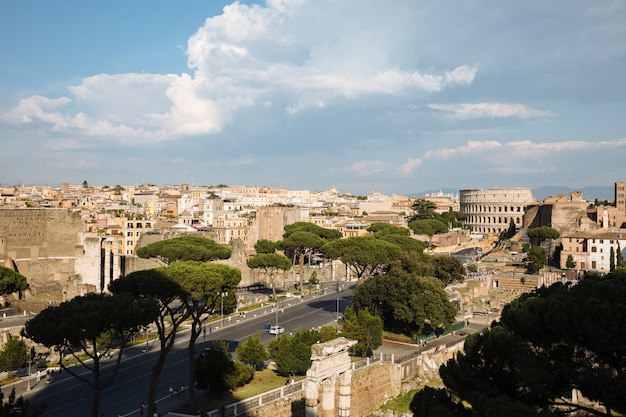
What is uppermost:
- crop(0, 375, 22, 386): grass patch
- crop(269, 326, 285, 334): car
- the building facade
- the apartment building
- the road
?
the building facade

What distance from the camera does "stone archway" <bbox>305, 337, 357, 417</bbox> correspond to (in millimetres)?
19906

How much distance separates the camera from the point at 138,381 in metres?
25.1

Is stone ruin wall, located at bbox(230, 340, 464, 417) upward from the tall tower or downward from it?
downward

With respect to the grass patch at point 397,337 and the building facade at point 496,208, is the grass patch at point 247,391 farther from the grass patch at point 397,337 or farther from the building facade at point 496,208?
the building facade at point 496,208

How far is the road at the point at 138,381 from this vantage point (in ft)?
71.7

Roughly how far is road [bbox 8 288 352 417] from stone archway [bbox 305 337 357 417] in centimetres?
530

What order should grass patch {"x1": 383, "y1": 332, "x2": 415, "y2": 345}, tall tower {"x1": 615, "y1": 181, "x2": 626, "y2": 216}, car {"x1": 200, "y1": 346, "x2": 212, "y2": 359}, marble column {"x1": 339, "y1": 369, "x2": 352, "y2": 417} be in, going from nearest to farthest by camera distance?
marble column {"x1": 339, "y1": 369, "x2": 352, "y2": 417} → car {"x1": 200, "y1": 346, "x2": 212, "y2": 359} → grass patch {"x1": 383, "y1": 332, "x2": 415, "y2": 345} → tall tower {"x1": 615, "y1": 181, "x2": 626, "y2": 216}

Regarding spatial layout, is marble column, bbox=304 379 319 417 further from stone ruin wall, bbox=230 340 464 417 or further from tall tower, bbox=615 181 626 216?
tall tower, bbox=615 181 626 216

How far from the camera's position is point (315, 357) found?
2012cm

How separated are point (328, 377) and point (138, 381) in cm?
900

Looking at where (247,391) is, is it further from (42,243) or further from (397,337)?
(42,243)

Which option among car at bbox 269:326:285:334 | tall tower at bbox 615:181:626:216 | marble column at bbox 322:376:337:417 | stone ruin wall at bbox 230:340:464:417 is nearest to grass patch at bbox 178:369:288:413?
stone ruin wall at bbox 230:340:464:417

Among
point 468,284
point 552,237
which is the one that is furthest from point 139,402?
point 552,237

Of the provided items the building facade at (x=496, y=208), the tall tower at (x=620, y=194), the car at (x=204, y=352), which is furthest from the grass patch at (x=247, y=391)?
the building facade at (x=496, y=208)
